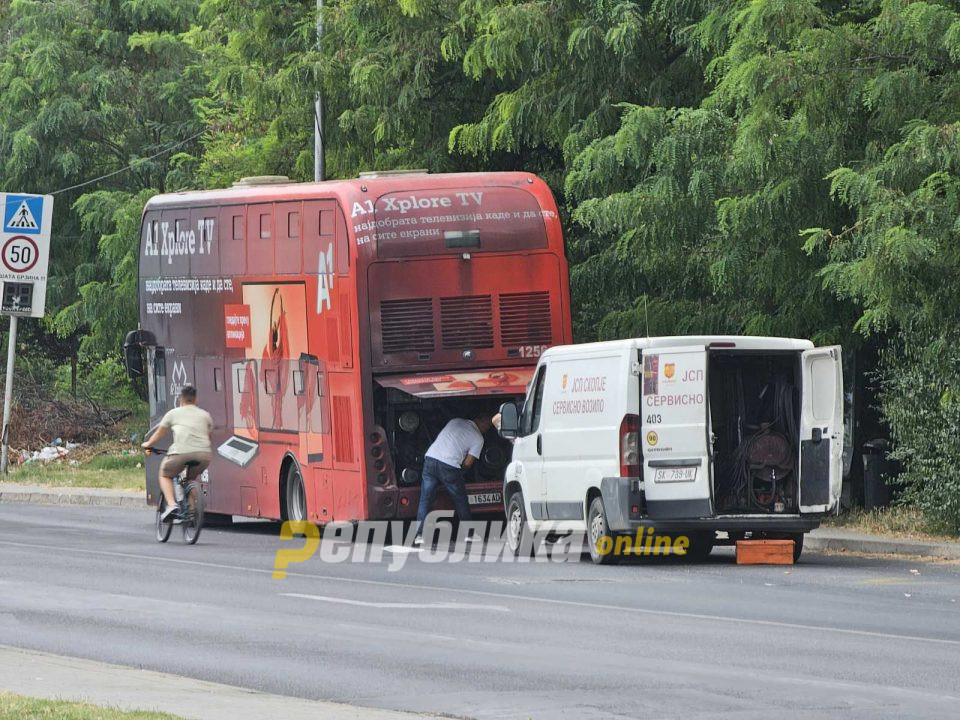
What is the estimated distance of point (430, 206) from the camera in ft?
75.8

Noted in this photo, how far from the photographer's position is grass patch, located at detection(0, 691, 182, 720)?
9508 millimetres

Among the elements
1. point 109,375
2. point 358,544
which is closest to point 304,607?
point 358,544

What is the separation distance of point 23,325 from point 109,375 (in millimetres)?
6090

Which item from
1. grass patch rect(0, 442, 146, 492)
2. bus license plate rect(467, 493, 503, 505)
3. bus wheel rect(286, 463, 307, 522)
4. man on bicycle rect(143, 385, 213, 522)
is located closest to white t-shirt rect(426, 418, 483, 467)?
bus license plate rect(467, 493, 503, 505)

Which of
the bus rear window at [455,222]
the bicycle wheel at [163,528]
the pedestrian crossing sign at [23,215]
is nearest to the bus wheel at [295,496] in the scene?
the bicycle wheel at [163,528]

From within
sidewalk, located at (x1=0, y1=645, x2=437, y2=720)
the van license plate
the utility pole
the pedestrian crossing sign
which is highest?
the utility pole

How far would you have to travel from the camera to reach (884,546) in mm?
21469

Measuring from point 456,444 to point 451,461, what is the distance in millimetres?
197

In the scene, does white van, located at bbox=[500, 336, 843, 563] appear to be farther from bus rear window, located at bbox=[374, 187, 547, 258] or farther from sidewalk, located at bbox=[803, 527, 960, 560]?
bus rear window, located at bbox=[374, 187, 547, 258]

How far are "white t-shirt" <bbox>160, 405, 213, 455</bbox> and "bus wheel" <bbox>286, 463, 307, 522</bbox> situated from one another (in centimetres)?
138

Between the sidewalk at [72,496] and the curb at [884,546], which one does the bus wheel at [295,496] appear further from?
the sidewalk at [72,496]

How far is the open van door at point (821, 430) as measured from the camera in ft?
64.2

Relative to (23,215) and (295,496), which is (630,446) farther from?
(23,215)

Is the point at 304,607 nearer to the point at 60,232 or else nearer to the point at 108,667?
the point at 108,667
